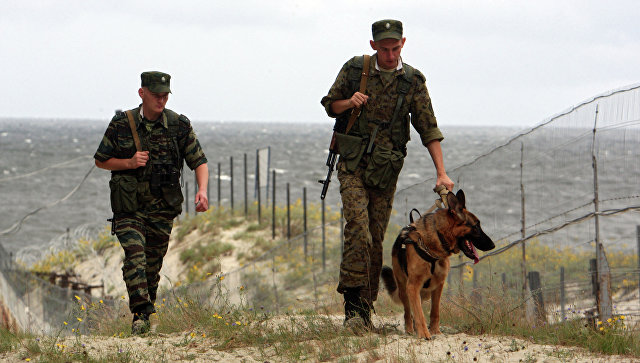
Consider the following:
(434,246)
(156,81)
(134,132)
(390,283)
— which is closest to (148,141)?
(134,132)

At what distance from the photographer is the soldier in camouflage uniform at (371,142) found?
5.44m

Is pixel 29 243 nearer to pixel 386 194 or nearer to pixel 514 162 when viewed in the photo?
pixel 514 162

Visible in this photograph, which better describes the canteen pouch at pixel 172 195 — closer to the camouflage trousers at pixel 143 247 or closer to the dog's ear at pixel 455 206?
the camouflage trousers at pixel 143 247

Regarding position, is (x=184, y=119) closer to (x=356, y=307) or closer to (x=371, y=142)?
(x=371, y=142)

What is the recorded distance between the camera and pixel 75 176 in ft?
160

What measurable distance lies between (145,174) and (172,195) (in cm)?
27

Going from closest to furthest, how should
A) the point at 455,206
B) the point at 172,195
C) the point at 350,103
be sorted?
the point at 455,206
the point at 350,103
the point at 172,195

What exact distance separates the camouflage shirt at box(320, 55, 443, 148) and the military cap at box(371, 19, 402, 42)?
303 mm

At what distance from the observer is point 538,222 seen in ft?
29.6

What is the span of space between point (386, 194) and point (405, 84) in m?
0.83

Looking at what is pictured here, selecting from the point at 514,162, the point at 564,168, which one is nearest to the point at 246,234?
the point at 514,162

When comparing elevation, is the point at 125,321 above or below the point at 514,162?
below

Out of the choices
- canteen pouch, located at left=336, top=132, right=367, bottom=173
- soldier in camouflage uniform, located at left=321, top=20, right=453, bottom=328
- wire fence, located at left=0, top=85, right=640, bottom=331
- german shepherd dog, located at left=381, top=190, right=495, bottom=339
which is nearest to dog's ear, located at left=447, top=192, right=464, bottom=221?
german shepherd dog, located at left=381, top=190, right=495, bottom=339

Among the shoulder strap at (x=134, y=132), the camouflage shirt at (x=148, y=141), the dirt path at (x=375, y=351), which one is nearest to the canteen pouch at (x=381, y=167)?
the dirt path at (x=375, y=351)
